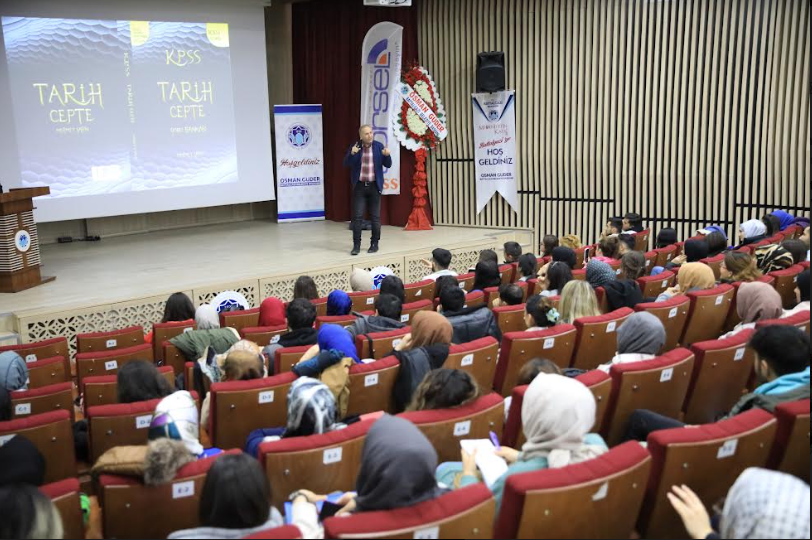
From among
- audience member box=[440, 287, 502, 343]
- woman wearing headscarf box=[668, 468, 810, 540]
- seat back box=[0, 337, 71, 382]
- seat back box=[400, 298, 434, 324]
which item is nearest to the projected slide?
seat back box=[0, 337, 71, 382]

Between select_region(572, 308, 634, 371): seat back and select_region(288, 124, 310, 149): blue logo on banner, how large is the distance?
27.6 feet

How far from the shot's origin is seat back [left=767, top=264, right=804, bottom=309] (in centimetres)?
489

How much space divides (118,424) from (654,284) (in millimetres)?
3868

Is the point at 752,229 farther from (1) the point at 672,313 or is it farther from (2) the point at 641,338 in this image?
(2) the point at 641,338

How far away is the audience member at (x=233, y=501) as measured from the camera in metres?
2.01

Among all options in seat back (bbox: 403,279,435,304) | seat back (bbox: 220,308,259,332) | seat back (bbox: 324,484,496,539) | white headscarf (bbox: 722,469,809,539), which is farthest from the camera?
seat back (bbox: 403,279,435,304)

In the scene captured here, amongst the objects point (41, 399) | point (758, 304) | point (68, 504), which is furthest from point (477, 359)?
point (41, 399)

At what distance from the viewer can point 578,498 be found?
6.87 feet

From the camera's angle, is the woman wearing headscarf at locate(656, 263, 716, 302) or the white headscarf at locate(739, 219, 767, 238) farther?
the white headscarf at locate(739, 219, 767, 238)

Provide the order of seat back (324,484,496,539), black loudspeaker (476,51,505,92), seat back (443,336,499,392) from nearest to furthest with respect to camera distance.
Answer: seat back (324,484,496,539) < seat back (443,336,499,392) < black loudspeaker (476,51,505,92)

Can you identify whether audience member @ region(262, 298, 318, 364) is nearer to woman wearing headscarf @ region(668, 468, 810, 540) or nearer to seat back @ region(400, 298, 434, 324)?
seat back @ region(400, 298, 434, 324)

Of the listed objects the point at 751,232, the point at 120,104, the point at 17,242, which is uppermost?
the point at 120,104

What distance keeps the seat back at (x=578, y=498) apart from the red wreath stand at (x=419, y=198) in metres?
8.68

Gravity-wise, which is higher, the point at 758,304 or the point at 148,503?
the point at 758,304
